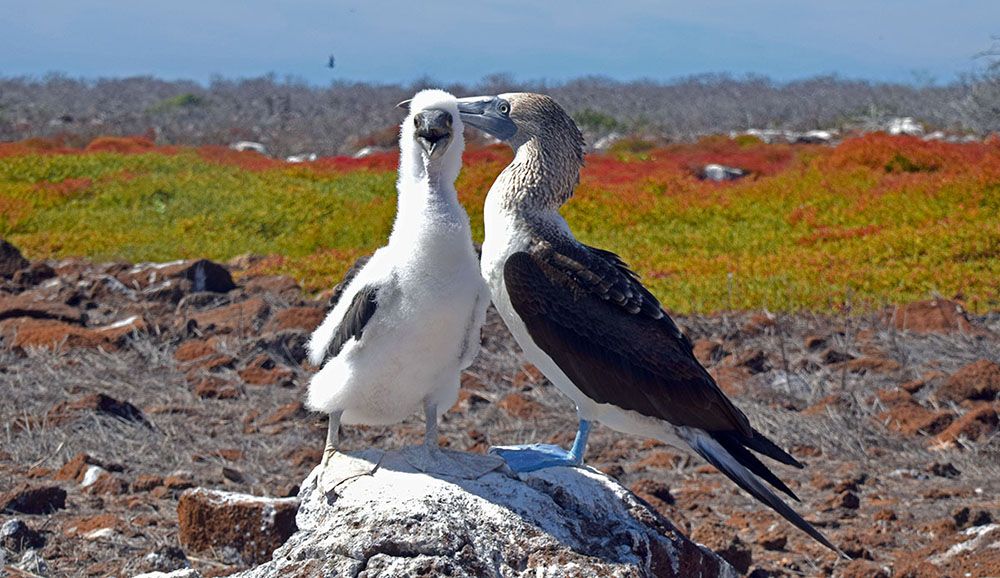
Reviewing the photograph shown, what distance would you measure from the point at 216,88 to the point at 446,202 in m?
59.3

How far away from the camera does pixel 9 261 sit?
11.7 m

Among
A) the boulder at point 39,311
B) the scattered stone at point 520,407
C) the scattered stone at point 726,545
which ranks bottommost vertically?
the boulder at point 39,311

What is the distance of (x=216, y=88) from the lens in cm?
6062

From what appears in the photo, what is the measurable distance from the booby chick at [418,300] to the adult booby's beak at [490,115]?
44cm

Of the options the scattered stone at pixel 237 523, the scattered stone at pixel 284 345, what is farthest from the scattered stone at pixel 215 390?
the scattered stone at pixel 237 523

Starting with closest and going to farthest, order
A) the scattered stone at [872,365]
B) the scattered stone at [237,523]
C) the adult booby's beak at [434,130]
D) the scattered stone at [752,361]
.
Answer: the adult booby's beak at [434,130] → the scattered stone at [237,523] → the scattered stone at [872,365] → the scattered stone at [752,361]

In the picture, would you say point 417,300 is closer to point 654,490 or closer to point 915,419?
point 654,490

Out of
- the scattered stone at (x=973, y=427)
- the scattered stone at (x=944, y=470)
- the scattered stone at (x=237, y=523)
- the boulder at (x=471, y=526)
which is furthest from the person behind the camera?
the scattered stone at (x=973, y=427)

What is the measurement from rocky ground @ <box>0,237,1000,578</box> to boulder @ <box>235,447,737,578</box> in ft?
2.36

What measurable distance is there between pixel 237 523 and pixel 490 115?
65.9 inches

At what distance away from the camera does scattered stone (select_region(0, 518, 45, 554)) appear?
490 centimetres

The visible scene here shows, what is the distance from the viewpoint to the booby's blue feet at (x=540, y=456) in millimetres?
3689

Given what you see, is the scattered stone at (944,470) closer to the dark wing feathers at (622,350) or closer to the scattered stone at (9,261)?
the dark wing feathers at (622,350)

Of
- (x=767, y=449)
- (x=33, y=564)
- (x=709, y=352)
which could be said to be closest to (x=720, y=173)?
(x=709, y=352)
